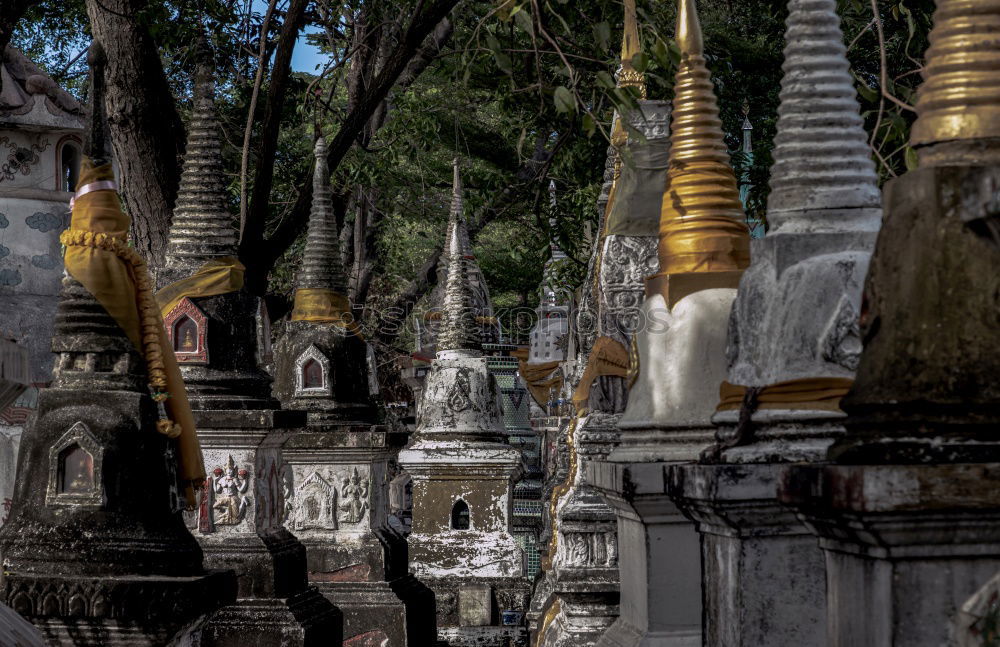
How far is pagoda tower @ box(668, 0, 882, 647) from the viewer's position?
3951mm

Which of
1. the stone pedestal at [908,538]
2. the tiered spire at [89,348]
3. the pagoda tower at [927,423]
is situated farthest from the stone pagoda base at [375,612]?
the stone pedestal at [908,538]

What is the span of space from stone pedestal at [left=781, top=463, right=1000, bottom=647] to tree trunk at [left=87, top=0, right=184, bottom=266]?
8.16m

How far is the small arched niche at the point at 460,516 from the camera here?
13.7m

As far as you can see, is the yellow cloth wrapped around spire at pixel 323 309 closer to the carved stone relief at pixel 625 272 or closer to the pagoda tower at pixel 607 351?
the pagoda tower at pixel 607 351

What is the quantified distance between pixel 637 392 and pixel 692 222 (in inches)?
29.1

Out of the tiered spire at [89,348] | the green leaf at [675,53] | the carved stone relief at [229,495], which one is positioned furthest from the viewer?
the carved stone relief at [229,495]

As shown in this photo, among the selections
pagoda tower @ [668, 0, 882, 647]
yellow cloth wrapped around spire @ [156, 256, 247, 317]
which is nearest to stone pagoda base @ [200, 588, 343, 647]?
yellow cloth wrapped around spire @ [156, 256, 247, 317]

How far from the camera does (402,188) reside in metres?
20.0

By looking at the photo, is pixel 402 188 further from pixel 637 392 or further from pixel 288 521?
pixel 637 392

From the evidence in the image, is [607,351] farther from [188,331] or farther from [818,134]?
[188,331]

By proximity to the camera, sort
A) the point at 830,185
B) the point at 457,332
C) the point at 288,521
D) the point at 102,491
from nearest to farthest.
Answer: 1. the point at 830,185
2. the point at 102,491
3. the point at 288,521
4. the point at 457,332

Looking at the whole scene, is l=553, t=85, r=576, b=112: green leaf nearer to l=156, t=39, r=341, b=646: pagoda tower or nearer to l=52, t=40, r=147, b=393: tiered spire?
l=52, t=40, r=147, b=393: tiered spire

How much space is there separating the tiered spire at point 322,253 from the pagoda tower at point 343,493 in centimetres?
22

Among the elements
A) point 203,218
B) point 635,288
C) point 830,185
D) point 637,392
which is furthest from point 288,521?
point 830,185
